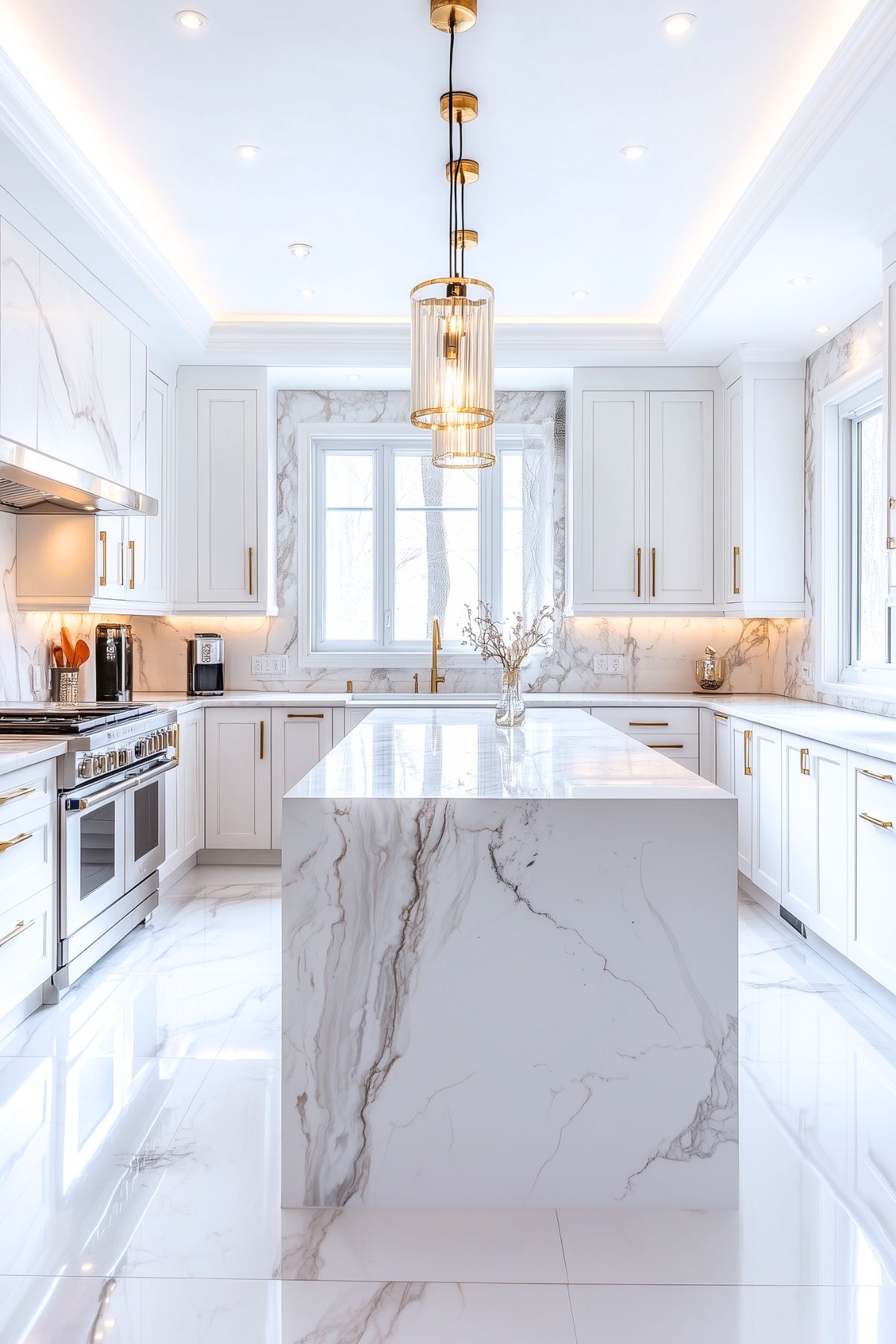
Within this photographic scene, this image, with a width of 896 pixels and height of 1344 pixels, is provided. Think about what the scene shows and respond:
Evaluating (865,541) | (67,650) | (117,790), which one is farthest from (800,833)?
(67,650)

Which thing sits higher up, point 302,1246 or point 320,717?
point 320,717

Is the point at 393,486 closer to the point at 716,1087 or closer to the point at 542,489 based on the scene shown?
the point at 542,489

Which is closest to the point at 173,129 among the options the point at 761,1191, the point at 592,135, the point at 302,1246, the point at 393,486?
the point at 592,135

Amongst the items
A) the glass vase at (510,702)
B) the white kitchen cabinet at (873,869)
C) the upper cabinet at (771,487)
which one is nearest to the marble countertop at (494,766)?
the glass vase at (510,702)

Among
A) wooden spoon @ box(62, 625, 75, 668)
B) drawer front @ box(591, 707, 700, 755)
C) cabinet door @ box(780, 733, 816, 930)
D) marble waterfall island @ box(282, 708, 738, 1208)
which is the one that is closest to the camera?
marble waterfall island @ box(282, 708, 738, 1208)

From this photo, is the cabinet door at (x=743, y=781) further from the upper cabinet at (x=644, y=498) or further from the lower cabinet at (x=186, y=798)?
the lower cabinet at (x=186, y=798)

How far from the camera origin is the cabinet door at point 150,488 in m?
4.24

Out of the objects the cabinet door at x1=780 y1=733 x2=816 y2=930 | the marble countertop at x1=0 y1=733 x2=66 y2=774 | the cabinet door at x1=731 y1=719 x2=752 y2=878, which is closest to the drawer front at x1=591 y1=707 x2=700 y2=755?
the cabinet door at x1=731 y1=719 x2=752 y2=878

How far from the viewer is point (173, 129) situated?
2.95m

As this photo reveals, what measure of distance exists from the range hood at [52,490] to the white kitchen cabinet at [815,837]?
2.72 m

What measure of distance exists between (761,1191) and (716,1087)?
28cm

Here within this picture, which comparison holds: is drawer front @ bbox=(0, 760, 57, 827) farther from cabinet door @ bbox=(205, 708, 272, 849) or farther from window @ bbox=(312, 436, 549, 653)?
window @ bbox=(312, 436, 549, 653)

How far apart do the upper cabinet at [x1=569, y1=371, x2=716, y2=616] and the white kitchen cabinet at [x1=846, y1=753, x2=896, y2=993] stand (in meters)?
2.00

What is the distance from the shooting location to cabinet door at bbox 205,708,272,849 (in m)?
4.59
